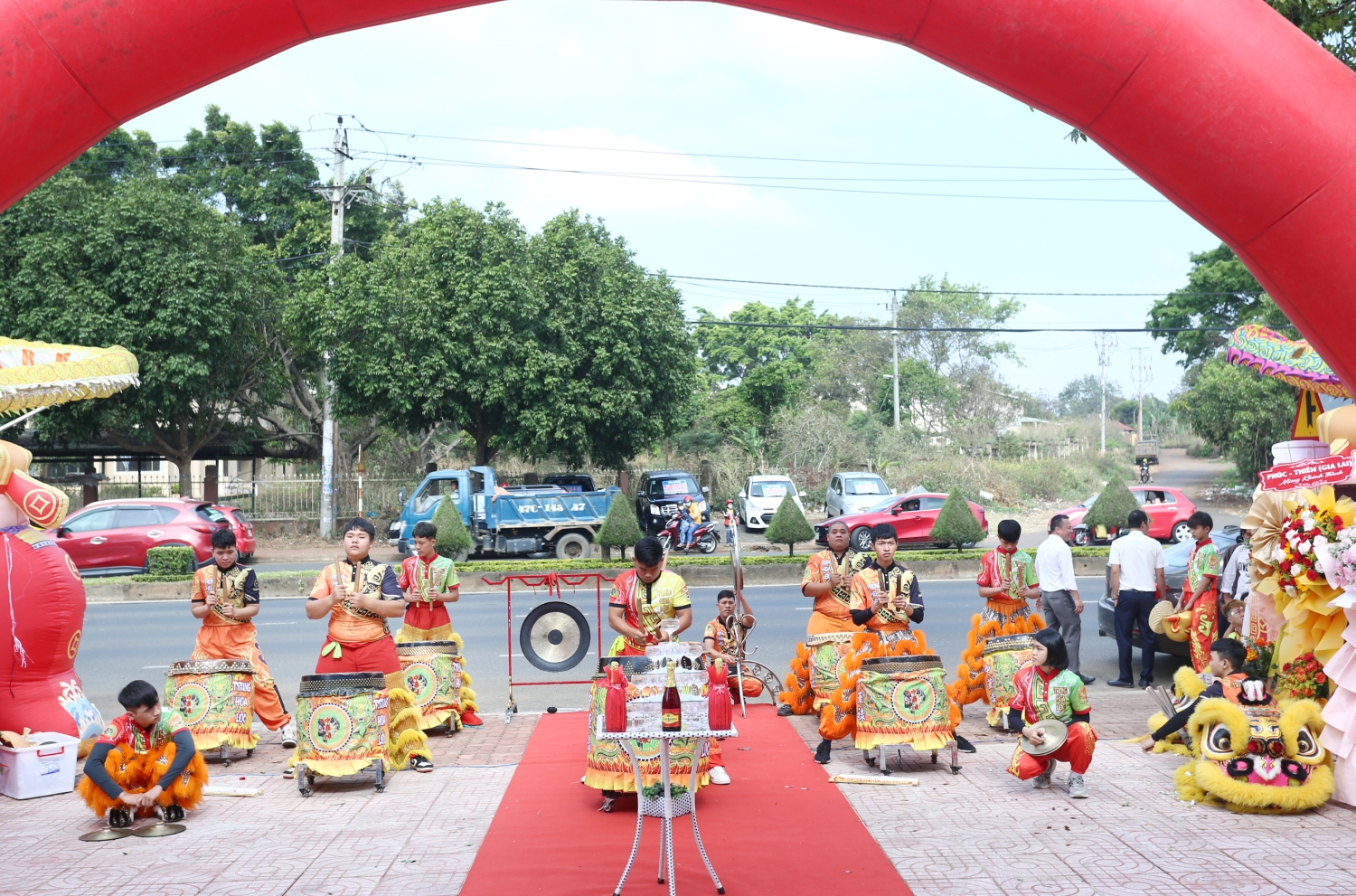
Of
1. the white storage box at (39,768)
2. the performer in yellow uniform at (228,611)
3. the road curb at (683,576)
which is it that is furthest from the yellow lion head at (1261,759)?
the road curb at (683,576)

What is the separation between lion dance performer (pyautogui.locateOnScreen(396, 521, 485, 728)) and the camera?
855cm

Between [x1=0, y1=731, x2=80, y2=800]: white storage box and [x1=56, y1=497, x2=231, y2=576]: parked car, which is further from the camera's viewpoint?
[x1=56, y1=497, x2=231, y2=576]: parked car

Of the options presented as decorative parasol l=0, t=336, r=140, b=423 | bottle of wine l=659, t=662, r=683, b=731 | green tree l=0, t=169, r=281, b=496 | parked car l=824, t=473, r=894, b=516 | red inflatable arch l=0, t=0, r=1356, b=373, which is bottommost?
bottle of wine l=659, t=662, r=683, b=731

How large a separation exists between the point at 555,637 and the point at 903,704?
9.74 feet

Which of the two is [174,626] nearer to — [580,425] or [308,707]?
[308,707]

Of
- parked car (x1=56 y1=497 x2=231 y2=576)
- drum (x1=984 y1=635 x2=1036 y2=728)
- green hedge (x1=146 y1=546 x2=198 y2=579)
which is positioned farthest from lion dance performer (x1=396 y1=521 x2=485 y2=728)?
parked car (x1=56 y1=497 x2=231 y2=576)

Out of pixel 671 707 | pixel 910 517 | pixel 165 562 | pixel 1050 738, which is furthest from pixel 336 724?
pixel 910 517

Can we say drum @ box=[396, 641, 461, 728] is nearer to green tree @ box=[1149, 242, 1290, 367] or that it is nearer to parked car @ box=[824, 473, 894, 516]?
parked car @ box=[824, 473, 894, 516]

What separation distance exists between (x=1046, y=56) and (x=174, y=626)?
13745 millimetres

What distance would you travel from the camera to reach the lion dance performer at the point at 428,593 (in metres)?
8.55

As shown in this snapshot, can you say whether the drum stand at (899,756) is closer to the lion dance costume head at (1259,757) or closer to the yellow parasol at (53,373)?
the lion dance costume head at (1259,757)

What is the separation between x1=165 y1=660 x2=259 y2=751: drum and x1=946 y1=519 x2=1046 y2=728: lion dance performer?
5.29 meters

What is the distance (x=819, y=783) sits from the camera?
6.96 meters

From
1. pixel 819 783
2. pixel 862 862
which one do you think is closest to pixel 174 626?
pixel 819 783
